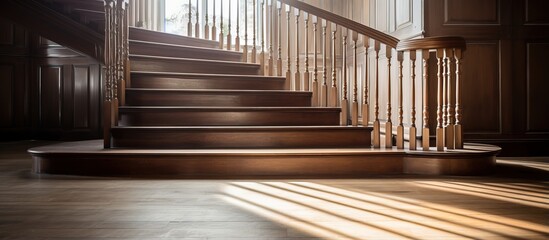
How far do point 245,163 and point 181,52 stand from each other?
5.75ft

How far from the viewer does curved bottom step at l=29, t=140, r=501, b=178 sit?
119 inches

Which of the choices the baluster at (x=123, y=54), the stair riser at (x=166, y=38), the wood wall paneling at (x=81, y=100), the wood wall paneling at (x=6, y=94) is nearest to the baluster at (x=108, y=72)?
the baluster at (x=123, y=54)

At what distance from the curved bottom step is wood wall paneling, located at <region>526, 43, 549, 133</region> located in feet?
5.32

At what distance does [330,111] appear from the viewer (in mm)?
3740

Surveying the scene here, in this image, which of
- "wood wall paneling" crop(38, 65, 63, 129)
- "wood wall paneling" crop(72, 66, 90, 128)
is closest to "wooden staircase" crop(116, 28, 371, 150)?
"wood wall paneling" crop(72, 66, 90, 128)

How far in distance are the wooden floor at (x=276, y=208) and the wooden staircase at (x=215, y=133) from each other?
6.1 inches

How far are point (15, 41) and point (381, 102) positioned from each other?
4.51 meters

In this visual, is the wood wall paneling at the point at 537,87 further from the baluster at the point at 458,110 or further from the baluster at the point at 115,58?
the baluster at the point at 115,58

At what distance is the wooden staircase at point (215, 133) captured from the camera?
9.96 ft

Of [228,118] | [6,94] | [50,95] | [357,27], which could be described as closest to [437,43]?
[357,27]

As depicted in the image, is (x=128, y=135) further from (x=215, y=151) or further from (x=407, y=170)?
(x=407, y=170)

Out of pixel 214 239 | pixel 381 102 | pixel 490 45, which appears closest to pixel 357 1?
pixel 381 102

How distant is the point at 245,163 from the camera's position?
305 cm

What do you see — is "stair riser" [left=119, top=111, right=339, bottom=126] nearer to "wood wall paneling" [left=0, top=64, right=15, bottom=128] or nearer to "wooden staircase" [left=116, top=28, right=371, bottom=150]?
"wooden staircase" [left=116, top=28, right=371, bottom=150]
